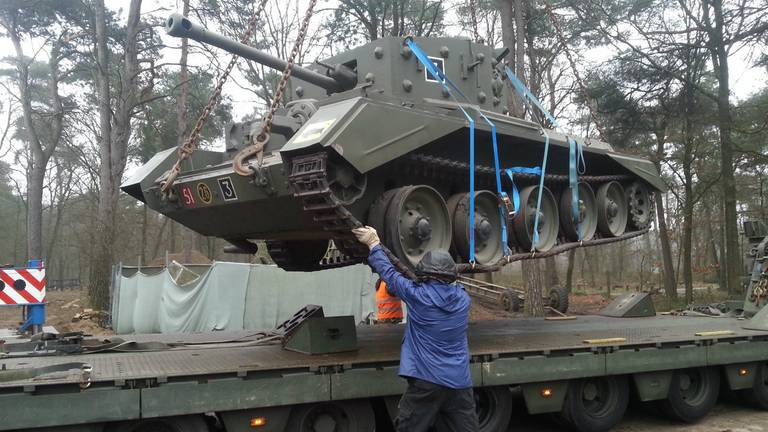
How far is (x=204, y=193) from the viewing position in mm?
6387

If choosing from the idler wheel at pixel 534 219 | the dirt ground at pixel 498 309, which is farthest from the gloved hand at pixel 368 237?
the dirt ground at pixel 498 309

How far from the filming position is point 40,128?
33.2m

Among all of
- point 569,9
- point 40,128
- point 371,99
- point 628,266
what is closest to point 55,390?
point 371,99

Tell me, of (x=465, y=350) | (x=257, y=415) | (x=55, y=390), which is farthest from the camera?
(x=257, y=415)

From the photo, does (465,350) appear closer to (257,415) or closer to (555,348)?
(257,415)

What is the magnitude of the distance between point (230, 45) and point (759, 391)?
7648 mm

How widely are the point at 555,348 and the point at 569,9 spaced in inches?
666

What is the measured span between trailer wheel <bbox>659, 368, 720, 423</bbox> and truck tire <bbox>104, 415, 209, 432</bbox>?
540 centimetres

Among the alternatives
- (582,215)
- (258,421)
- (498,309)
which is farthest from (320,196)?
(498,309)

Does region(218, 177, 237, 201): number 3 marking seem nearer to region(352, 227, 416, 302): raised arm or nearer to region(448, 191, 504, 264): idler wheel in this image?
region(352, 227, 416, 302): raised arm

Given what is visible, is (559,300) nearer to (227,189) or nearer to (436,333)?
(227,189)

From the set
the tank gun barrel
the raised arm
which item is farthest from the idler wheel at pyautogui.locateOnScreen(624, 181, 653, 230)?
the raised arm

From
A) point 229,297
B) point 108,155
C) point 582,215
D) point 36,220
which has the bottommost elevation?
point 229,297

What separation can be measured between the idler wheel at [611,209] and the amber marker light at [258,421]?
5.87 meters
